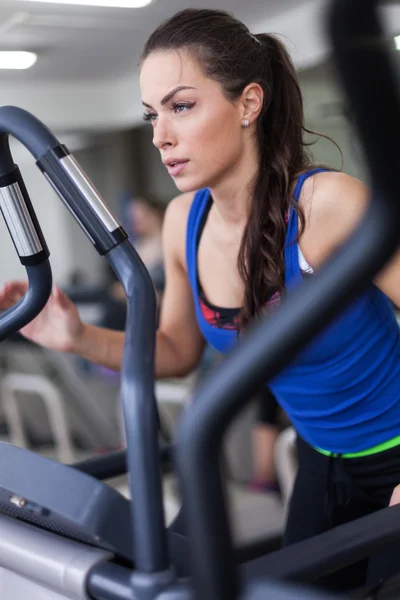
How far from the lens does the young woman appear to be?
3.21ft

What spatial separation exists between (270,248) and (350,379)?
0.77 feet

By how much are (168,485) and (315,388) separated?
175 centimetres

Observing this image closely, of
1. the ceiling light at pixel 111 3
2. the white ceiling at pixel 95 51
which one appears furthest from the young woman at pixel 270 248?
the ceiling light at pixel 111 3

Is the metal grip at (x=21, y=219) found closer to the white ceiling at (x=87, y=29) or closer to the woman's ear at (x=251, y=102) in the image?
the woman's ear at (x=251, y=102)

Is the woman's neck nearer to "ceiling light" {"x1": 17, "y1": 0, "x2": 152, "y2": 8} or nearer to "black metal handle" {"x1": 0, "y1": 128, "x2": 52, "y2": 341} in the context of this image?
"black metal handle" {"x1": 0, "y1": 128, "x2": 52, "y2": 341}

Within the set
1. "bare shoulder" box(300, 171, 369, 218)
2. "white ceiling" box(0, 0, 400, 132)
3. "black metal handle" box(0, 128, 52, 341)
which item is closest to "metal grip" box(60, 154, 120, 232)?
"black metal handle" box(0, 128, 52, 341)

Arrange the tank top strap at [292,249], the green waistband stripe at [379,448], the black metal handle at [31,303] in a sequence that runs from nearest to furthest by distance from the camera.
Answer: the black metal handle at [31,303], the tank top strap at [292,249], the green waistband stripe at [379,448]

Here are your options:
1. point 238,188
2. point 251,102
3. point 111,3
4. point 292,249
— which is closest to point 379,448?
point 292,249

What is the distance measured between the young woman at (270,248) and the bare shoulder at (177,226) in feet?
0.14

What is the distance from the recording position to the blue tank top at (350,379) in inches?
43.3

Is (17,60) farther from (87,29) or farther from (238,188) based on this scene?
(238,188)

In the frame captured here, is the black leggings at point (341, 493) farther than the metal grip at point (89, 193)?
Yes

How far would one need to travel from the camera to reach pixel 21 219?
880mm

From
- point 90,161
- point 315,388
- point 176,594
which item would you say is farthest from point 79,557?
point 90,161
